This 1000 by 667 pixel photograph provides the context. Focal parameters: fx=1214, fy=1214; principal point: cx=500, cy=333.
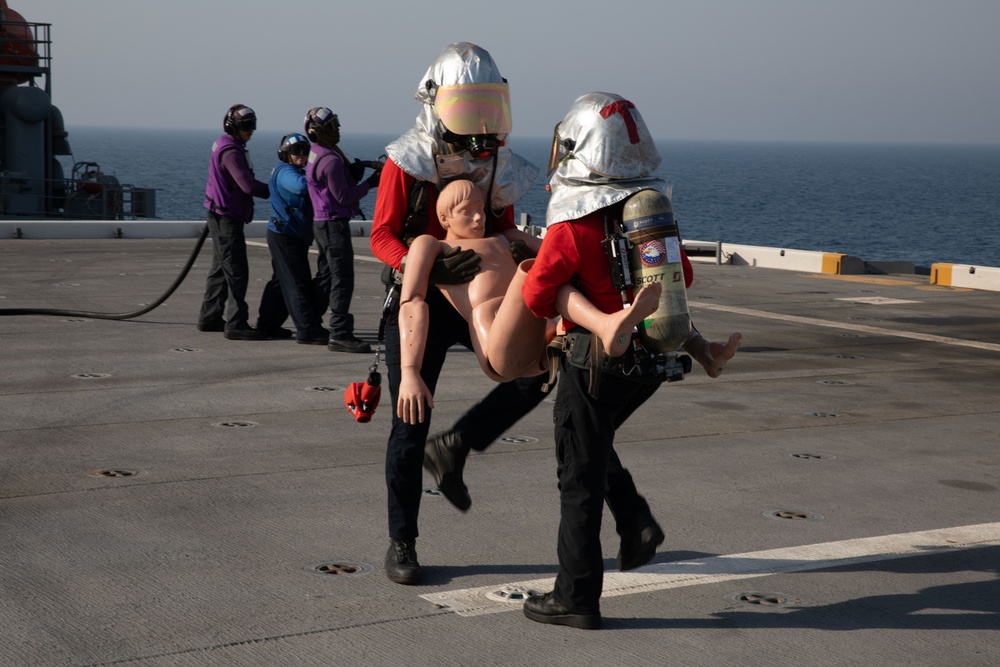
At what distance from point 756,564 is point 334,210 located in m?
5.78

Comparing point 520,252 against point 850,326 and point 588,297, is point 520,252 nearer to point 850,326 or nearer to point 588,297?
point 588,297

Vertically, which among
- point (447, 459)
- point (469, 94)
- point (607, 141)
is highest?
point (469, 94)

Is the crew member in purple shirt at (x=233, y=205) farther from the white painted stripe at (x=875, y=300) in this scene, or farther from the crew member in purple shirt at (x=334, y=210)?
the white painted stripe at (x=875, y=300)

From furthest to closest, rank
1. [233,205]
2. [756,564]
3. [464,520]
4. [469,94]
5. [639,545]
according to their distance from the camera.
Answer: [233,205] < [464,520] < [756,564] < [469,94] < [639,545]

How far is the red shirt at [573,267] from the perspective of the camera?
3.99m

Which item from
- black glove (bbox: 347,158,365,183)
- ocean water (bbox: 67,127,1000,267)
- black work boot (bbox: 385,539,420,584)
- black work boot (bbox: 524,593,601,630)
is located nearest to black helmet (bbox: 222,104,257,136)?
black glove (bbox: 347,158,365,183)

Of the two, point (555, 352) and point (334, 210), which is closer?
point (555, 352)

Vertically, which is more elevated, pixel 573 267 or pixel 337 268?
pixel 573 267

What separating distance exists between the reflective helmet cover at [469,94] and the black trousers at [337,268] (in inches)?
198

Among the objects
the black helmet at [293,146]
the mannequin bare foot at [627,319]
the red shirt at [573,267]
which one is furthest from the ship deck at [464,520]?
the black helmet at [293,146]

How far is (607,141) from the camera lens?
404 centimetres

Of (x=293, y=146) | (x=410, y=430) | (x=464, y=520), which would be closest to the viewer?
(x=410, y=430)

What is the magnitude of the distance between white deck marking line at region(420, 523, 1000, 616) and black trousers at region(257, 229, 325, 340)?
613 cm

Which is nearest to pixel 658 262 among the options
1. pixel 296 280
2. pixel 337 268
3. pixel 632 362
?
pixel 632 362
